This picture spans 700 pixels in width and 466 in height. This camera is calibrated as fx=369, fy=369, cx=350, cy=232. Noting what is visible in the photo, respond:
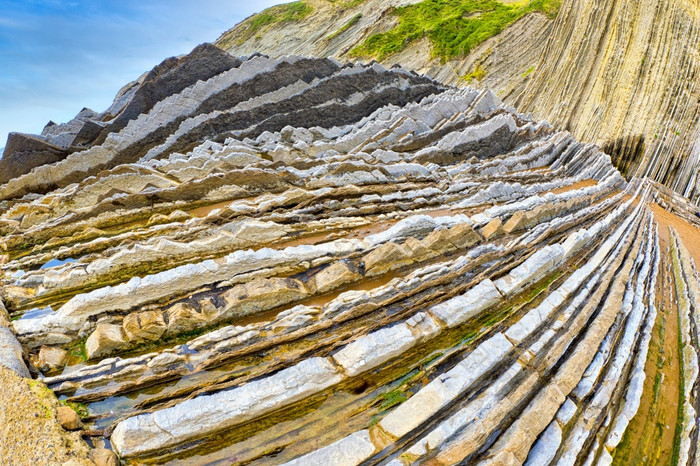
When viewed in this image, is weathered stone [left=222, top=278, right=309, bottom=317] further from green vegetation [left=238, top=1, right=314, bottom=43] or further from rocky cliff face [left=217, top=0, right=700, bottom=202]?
green vegetation [left=238, top=1, right=314, bottom=43]

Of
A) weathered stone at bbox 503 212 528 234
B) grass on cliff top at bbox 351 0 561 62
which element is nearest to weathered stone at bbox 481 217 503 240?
weathered stone at bbox 503 212 528 234

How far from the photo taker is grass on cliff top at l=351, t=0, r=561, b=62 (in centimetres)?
3092

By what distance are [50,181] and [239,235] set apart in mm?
6138

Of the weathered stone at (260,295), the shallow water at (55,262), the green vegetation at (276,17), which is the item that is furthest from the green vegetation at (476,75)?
the shallow water at (55,262)

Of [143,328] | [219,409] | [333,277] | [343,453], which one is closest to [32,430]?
[143,328]

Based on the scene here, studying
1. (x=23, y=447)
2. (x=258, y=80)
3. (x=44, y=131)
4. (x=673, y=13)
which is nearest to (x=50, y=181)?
(x=44, y=131)

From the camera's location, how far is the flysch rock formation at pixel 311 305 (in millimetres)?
3770

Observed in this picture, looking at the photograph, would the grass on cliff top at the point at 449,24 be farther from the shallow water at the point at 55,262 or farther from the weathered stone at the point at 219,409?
the weathered stone at the point at 219,409

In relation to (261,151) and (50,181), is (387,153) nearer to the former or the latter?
(261,151)

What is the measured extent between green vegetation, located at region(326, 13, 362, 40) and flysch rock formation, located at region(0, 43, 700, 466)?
32.1m

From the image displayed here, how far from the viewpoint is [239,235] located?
21.6 ft

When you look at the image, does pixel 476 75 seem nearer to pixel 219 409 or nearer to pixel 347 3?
pixel 347 3

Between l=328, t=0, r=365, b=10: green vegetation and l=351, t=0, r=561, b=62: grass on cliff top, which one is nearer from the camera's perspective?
l=351, t=0, r=561, b=62: grass on cliff top

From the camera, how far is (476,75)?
2917 centimetres
